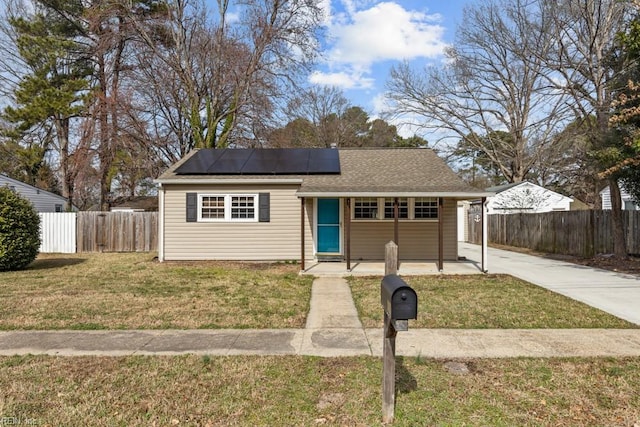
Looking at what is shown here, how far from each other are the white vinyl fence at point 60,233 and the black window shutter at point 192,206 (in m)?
6.92

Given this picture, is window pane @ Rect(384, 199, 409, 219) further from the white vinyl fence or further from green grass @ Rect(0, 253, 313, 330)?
the white vinyl fence

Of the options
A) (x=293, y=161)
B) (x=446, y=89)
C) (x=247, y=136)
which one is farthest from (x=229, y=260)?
(x=446, y=89)

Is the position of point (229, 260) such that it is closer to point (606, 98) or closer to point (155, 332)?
point (155, 332)

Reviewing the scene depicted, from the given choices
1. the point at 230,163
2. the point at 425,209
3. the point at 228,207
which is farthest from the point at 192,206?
the point at 425,209

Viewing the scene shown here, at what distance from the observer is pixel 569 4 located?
1326 centimetres

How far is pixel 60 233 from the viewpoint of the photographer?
15836 millimetres

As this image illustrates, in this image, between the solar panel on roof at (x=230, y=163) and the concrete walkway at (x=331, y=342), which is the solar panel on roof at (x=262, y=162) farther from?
the concrete walkway at (x=331, y=342)

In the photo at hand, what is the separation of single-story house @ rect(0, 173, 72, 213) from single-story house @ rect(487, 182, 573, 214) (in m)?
26.3

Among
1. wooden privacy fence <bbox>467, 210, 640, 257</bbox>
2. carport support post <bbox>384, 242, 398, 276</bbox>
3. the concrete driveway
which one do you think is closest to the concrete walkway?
the concrete driveway

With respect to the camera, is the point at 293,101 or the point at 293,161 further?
the point at 293,101

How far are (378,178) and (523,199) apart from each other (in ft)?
53.3

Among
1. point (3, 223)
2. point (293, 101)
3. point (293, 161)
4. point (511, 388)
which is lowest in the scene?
point (511, 388)

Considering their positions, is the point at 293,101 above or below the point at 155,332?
above

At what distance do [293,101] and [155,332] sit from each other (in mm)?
19591
